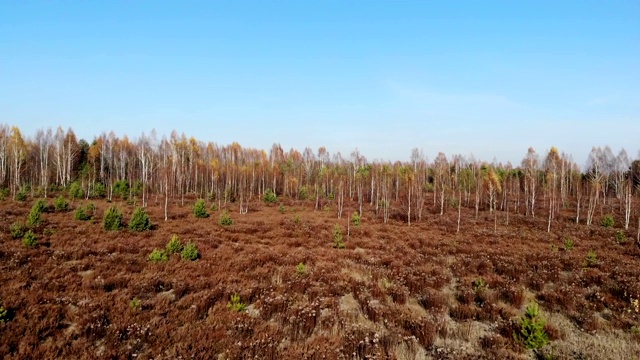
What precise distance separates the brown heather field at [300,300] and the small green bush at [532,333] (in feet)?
0.72

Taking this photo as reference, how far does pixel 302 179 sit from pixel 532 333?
69.0 metres

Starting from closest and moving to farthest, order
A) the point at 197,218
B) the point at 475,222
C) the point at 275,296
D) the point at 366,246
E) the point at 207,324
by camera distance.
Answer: the point at 207,324 → the point at 275,296 → the point at 366,246 → the point at 197,218 → the point at 475,222

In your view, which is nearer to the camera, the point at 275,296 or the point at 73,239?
the point at 275,296

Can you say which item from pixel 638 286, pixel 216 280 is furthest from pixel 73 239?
pixel 638 286

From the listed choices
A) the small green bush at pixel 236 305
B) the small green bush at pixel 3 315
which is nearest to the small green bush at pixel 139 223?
the small green bush at pixel 3 315

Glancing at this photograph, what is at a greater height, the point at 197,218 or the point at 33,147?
the point at 33,147

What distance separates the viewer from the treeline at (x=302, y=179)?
4519 centimetres

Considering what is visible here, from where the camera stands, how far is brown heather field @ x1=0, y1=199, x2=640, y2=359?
7641mm

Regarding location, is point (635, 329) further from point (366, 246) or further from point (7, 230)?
point (7, 230)

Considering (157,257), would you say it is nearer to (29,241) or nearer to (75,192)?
(29,241)

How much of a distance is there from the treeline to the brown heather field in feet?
63.4

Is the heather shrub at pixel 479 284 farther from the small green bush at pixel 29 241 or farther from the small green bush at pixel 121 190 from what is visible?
the small green bush at pixel 121 190

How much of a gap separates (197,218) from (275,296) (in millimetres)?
22342

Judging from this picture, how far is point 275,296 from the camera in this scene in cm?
1128
